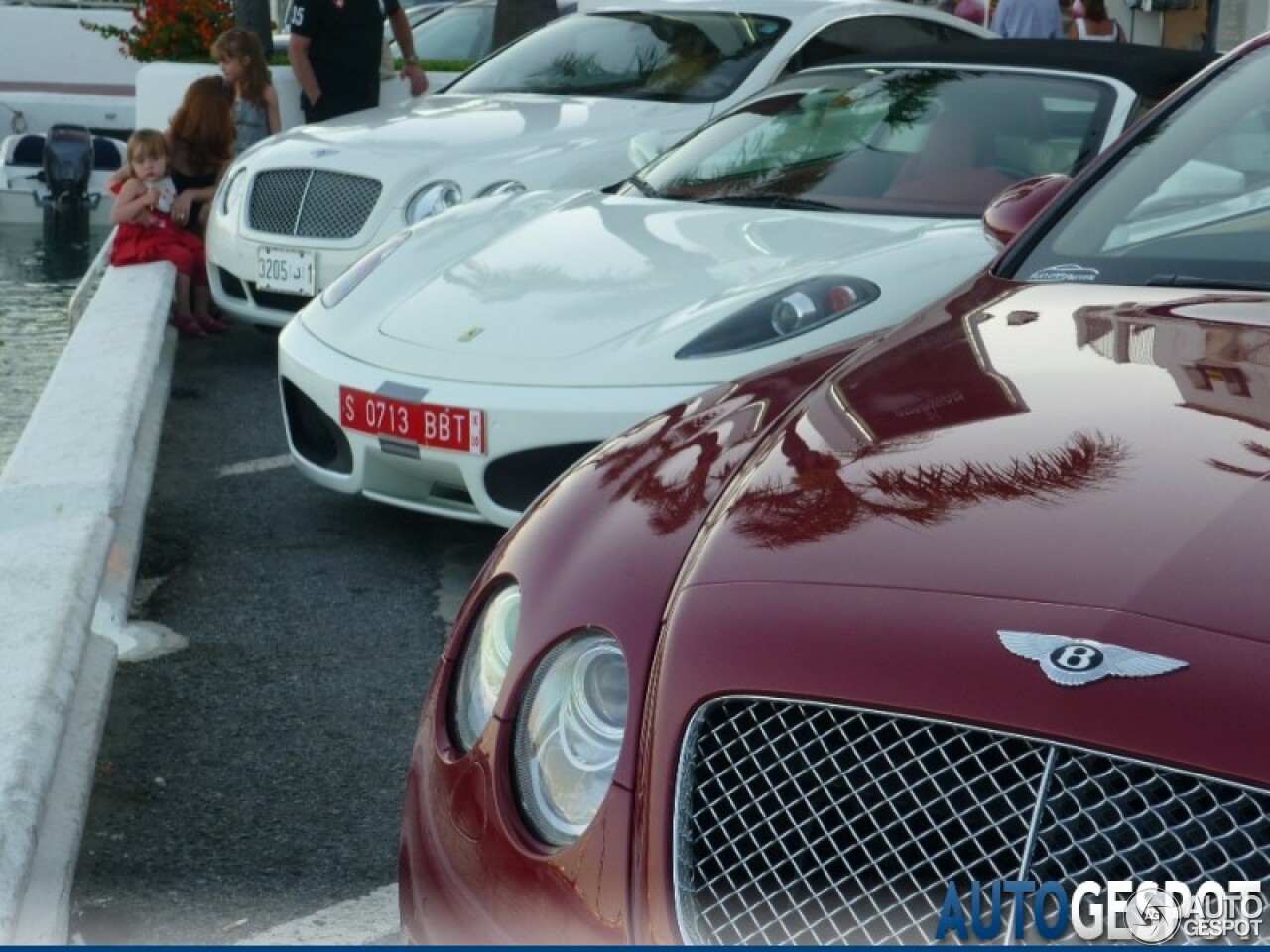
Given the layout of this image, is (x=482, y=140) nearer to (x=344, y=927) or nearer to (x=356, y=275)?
(x=356, y=275)

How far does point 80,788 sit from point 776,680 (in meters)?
1.87

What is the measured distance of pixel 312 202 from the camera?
24.2 ft

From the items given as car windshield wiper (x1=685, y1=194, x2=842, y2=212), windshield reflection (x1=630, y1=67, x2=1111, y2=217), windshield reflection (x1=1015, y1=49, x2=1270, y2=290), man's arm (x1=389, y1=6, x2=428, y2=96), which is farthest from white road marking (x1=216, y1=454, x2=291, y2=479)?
man's arm (x1=389, y1=6, x2=428, y2=96)

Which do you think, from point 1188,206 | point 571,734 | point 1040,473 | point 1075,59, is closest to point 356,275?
point 1075,59

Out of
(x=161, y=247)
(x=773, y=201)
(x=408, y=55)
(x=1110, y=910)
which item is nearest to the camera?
(x=1110, y=910)

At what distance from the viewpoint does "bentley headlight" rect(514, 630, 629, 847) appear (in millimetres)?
2205

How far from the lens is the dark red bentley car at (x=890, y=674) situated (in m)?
1.83

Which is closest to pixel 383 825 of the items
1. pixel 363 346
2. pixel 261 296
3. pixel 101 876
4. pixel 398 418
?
pixel 101 876

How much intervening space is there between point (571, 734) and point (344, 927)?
39.4 inches

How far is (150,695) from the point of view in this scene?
13.4ft

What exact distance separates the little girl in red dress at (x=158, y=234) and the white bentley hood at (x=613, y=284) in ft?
9.64

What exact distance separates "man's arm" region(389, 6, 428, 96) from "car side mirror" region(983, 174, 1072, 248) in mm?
7680

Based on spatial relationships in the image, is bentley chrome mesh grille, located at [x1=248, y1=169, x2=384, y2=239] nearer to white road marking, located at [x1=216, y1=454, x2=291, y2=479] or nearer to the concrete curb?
the concrete curb

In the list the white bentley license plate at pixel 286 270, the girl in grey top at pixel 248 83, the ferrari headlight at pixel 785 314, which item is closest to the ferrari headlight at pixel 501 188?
the white bentley license plate at pixel 286 270
